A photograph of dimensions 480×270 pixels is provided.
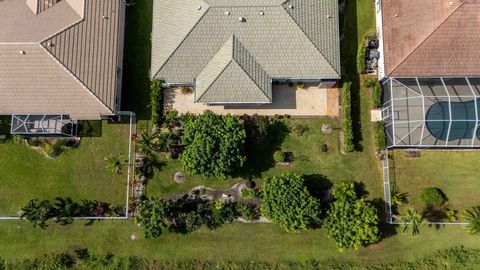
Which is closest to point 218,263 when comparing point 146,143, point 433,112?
point 146,143

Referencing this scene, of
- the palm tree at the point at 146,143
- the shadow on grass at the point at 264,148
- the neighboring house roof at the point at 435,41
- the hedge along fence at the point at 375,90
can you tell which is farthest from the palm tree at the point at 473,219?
the palm tree at the point at 146,143

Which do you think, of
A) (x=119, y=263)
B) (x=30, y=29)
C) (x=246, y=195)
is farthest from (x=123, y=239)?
(x=30, y=29)

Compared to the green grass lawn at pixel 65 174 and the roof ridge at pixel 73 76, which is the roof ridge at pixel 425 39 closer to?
the green grass lawn at pixel 65 174

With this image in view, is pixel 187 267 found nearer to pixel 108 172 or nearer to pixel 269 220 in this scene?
pixel 269 220

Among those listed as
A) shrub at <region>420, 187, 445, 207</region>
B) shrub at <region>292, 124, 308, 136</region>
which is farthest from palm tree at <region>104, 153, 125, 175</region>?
shrub at <region>420, 187, 445, 207</region>

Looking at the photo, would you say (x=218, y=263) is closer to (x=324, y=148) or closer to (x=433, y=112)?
(x=324, y=148)

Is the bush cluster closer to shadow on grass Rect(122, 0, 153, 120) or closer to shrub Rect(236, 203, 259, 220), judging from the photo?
shrub Rect(236, 203, 259, 220)
